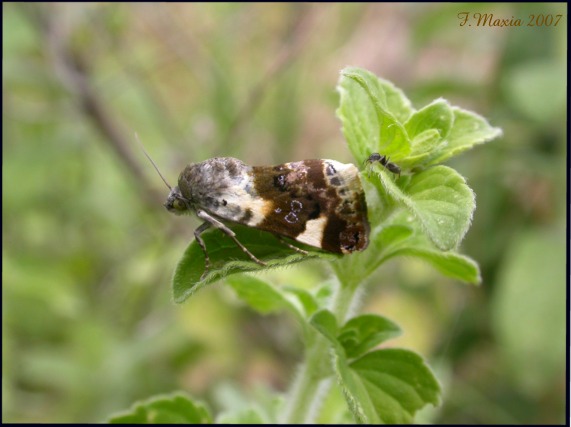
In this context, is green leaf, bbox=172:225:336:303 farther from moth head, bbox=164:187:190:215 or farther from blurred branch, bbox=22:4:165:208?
blurred branch, bbox=22:4:165:208

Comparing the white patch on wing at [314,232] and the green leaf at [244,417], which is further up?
the white patch on wing at [314,232]

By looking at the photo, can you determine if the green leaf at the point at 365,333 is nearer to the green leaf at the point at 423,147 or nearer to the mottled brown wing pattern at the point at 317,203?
the mottled brown wing pattern at the point at 317,203

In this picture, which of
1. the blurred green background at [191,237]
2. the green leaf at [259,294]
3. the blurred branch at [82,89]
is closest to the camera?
the green leaf at [259,294]

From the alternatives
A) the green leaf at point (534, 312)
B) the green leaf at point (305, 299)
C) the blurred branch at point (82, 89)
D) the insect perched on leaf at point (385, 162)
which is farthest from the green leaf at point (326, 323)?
the blurred branch at point (82, 89)

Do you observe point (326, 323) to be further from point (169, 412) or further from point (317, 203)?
point (169, 412)

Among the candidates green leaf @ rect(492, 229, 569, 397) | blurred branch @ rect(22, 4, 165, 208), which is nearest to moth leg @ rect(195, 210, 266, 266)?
green leaf @ rect(492, 229, 569, 397)

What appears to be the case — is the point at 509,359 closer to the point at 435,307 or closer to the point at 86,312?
the point at 435,307

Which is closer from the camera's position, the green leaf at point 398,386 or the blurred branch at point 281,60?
the green leaf at point 398,386
